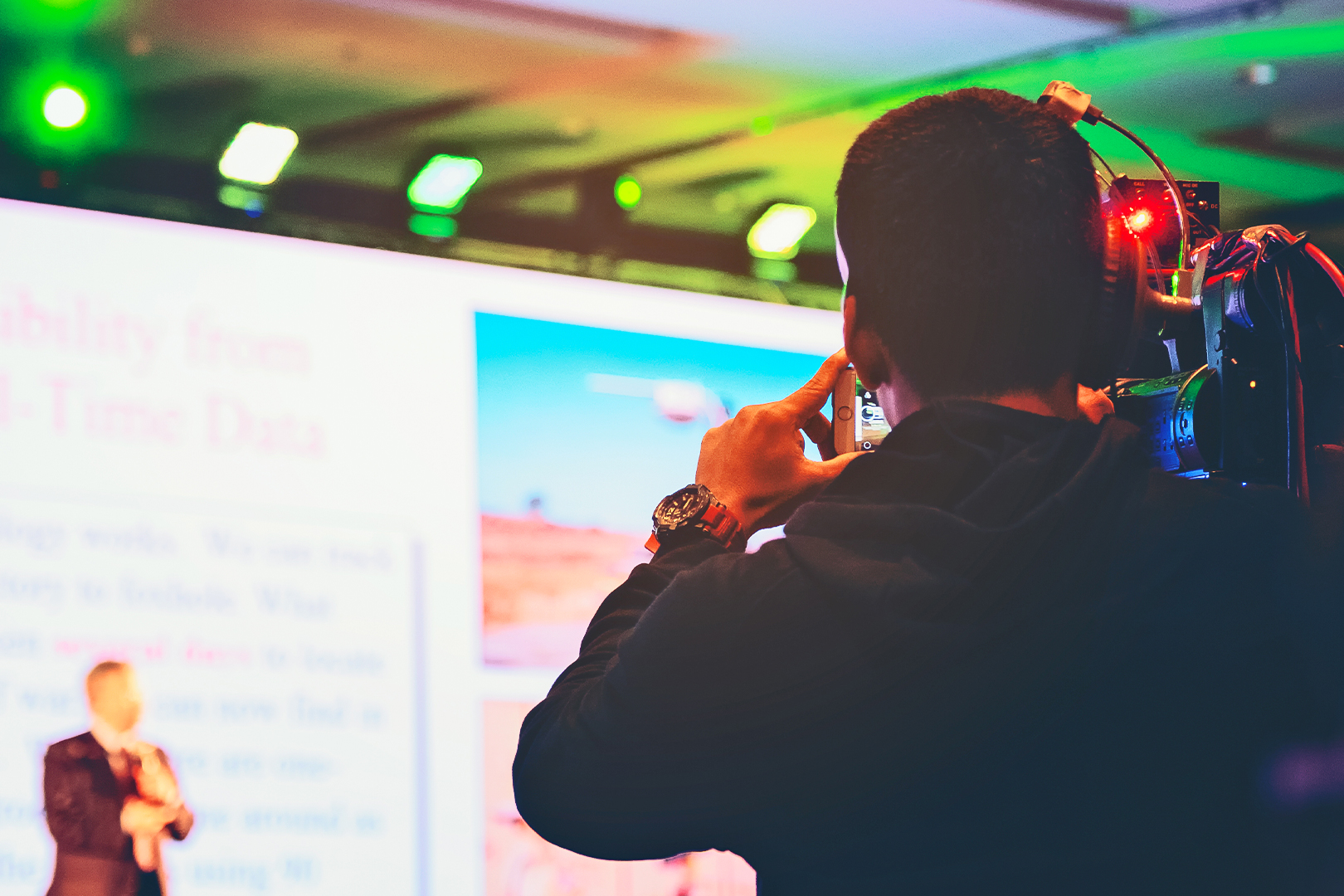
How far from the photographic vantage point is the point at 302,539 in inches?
114

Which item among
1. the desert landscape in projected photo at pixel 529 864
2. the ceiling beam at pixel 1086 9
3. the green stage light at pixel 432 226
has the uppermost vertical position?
the ceiling beam at pixel 1086 9

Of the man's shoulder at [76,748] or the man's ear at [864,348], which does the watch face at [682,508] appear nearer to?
the man's ear at [864,348]

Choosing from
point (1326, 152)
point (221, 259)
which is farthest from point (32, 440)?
point (1326, 152)

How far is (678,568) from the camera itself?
35.1 inches

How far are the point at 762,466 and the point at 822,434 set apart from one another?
0.40 feet

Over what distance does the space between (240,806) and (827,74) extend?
206 centimetres

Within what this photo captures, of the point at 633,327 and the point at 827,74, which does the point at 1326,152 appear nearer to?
the point at 827,74

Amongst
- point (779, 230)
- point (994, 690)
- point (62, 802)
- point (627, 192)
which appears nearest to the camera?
point (994, 690)

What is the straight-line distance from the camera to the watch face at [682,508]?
0.92 metres

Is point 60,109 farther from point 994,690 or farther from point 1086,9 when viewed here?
point 994,690

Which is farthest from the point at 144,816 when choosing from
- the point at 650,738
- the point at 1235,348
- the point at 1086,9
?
the point at 1086,9

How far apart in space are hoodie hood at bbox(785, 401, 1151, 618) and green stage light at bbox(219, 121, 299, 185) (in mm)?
2648

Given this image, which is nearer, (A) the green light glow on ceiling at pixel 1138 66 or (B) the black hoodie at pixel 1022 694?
(B) the black hoodie at pixel 1022 694

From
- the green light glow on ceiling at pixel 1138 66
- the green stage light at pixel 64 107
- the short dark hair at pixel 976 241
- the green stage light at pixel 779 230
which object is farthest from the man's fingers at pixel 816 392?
the green stage light at pixel 779 230
